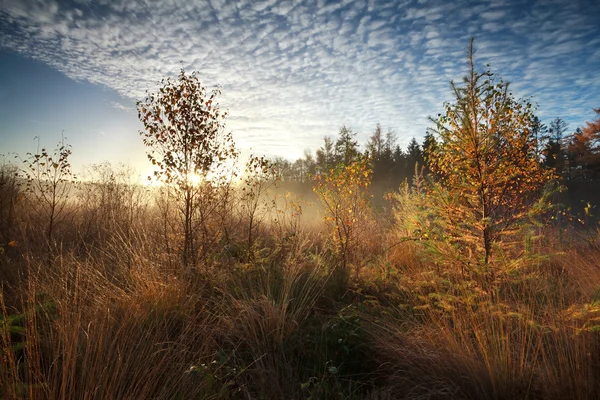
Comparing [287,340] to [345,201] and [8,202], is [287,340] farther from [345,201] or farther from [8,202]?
[8,202]

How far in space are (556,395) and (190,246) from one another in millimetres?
4514

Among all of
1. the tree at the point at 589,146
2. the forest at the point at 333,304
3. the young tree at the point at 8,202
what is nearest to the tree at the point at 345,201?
the forest at the point at 333,304

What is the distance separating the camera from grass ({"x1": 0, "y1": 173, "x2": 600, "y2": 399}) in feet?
6.99

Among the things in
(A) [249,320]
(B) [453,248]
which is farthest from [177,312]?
(B) [453,248]

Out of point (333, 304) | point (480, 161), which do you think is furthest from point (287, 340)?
point (480, 161)

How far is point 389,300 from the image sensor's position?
4223 mm

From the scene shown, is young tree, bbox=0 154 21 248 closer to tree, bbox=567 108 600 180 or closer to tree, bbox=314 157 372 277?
tree, bbox=314 157 372 277

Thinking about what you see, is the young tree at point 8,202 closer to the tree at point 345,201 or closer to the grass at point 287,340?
the grass at point 287,340

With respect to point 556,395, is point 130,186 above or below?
above

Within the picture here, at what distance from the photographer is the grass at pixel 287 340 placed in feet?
6.99

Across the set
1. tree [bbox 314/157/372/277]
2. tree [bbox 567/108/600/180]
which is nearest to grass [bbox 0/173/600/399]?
tree [bbox 314/157/372/277]

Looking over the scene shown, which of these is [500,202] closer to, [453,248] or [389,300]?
[453,248]

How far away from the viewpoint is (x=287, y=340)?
3.14 meters

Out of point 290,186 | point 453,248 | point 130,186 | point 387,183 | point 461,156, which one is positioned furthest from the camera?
point 290,186
